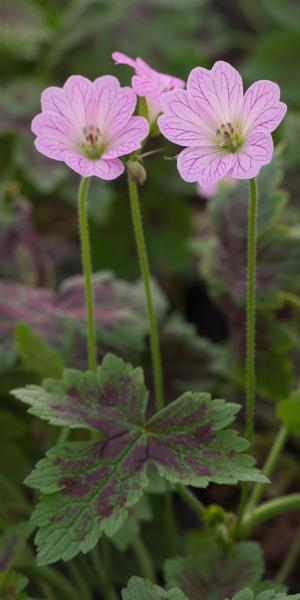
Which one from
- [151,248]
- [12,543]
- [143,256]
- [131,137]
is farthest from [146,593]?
[151,248]

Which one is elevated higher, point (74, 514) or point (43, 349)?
point (43, 349)

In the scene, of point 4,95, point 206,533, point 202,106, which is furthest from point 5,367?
point 4,95

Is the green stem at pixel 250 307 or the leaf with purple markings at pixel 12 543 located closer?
the green stem at pixel 250 307

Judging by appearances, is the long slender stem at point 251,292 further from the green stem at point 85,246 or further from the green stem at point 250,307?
the green stem at point 85,246

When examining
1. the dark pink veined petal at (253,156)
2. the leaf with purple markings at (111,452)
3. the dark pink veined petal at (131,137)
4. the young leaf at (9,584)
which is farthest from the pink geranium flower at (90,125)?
the young leaf at (9,584)

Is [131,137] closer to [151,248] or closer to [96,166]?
[96,166]

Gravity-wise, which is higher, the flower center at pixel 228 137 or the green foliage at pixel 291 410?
the flower center at pixel 228 137

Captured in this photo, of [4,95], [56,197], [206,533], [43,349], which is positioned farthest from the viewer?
[56,197]

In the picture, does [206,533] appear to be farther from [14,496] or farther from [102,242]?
[102,242]

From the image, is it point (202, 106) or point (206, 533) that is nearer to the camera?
point (202, 106)
